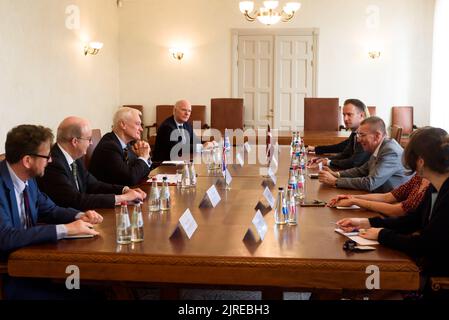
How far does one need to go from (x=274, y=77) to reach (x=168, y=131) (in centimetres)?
462

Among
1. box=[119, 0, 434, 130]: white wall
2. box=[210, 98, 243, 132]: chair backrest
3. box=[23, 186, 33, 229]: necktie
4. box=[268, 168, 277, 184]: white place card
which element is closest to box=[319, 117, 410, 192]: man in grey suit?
box=[268, 168, 277, 184]: white place card

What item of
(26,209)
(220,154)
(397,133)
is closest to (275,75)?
(397,133)

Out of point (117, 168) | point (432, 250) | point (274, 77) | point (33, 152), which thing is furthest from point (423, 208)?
point (274, 77)

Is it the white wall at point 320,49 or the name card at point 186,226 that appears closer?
the name card at point 186,226

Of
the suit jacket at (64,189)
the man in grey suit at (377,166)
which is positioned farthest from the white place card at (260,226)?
the man in grey suit at (377,166)

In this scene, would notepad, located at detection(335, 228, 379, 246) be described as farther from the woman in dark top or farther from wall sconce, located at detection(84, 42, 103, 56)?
wall sconce, located at detection(84, 42, 103, 56)

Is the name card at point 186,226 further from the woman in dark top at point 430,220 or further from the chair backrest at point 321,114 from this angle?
the chair backrest at point 321,114

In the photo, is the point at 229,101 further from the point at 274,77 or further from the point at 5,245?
the point at 5,245

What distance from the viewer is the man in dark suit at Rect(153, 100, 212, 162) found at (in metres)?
5.62

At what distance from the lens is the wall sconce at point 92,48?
8.34 m

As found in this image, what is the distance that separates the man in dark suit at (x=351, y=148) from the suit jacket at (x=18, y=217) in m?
2.70

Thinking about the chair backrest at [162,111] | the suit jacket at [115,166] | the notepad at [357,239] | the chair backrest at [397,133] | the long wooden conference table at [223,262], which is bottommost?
the long wooden conference table at [223,262]

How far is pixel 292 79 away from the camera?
388 inches

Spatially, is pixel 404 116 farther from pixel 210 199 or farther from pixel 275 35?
pixel 210 199
